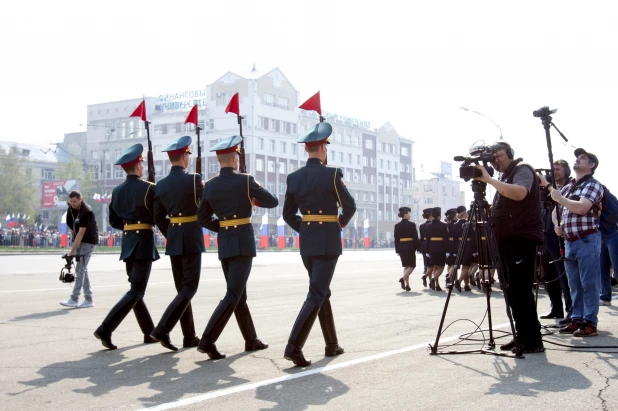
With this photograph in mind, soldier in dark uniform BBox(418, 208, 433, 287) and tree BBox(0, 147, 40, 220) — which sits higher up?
tree BBox(0, 147, 40, 220)

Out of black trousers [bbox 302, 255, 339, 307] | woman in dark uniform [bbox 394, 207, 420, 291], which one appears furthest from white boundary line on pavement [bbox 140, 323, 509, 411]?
woman in dark uniform [bbox 394, 207, 420, 291]

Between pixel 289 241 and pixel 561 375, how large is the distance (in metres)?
72.2

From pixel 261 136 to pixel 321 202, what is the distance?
8196 centimetres

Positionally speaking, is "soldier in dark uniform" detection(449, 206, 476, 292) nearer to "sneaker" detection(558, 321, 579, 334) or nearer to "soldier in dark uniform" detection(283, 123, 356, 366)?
"sneaker" detection(558, 321, 579, 334)

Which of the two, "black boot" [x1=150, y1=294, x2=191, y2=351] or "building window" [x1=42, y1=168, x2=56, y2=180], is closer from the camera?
"black boot" [x1=150, y1=294, x2=191, y2=351]

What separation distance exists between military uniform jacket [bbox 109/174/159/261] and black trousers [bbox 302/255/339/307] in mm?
1959

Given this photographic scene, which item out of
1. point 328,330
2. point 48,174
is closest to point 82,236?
point 328,330

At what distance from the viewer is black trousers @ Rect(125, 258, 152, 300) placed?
787 centimetres

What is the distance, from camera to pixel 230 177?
7375 mm

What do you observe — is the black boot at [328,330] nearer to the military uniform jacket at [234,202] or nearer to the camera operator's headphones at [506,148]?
the military uniform jacket at [234,202]

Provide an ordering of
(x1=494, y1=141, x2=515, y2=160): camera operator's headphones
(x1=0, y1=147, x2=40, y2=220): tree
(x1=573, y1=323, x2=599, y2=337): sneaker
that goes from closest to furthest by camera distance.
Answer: (x1=494, y1=141, x2=515, y2=160): camera operator's headphones < (x1=573, y1=323, x2=599, y2=337): sneaker < (x1=0, y1=147, x2=40, y2=220): tree

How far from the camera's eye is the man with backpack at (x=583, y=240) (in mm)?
8203

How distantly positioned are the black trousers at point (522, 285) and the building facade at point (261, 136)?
226ft

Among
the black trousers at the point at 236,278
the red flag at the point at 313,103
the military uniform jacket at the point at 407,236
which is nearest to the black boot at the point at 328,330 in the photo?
the black trousers at the point at 236,278
